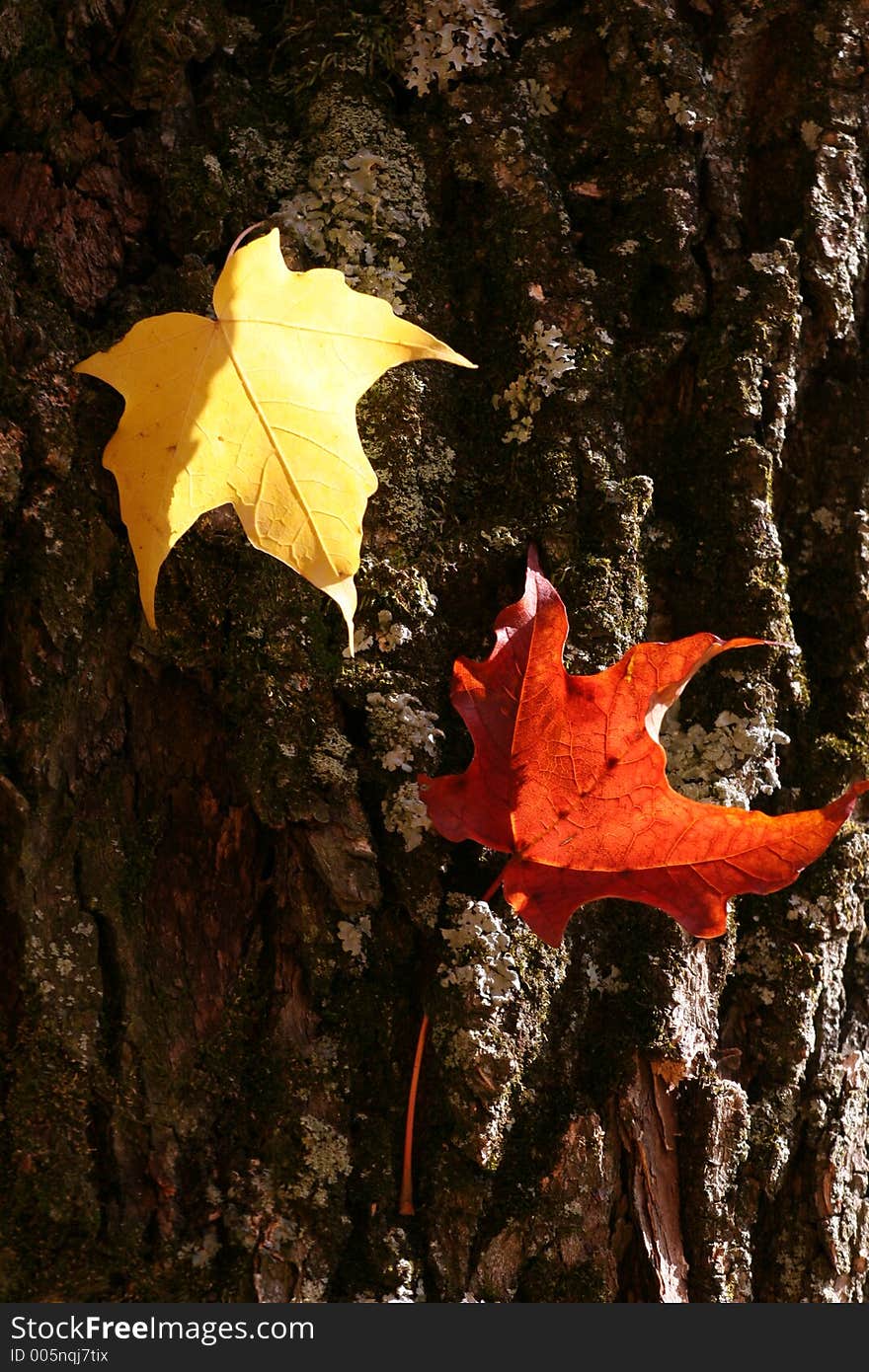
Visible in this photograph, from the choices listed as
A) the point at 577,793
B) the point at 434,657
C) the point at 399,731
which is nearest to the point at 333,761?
the point at 399,731

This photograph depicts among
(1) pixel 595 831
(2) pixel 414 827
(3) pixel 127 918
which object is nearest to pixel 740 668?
(1) pixel 595 831

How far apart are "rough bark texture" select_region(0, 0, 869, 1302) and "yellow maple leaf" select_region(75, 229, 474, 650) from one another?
6.7 inches

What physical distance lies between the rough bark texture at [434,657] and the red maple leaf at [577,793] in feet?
0.43

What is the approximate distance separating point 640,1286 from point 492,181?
1.63 meters

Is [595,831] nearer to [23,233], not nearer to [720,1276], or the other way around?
[720,1276]

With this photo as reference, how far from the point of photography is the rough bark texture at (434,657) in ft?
4.92

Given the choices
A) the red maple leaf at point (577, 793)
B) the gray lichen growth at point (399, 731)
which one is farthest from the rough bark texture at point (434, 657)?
the red maple leaf at point (577, 793)

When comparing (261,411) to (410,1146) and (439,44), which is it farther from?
(410,1146)

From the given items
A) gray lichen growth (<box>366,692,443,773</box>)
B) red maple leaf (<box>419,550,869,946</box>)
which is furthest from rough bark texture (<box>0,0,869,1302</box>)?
red maple leaf (<box>419,550,869,946</box>)

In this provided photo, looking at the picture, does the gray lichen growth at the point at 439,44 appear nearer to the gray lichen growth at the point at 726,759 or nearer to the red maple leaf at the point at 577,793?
the red maple leaf at the point at 577,793

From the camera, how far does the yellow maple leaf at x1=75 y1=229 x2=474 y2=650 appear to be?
1.41 m

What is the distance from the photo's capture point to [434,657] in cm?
164

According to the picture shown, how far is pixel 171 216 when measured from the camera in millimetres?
1702

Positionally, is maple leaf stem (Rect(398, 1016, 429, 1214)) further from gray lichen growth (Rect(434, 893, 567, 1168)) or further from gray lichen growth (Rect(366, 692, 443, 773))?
gray lichen growth (Rect(366, 692, 443, 773))
